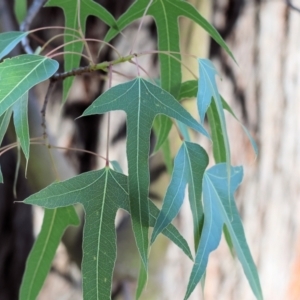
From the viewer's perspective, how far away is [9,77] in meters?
0.34

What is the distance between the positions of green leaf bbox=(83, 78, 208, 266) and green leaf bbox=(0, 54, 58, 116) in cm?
5

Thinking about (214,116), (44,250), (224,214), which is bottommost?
(44,250)

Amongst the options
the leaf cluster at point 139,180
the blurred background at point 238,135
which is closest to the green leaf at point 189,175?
the leaf cluster at point 139,180

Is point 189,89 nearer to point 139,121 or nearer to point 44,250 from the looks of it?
point 139,121

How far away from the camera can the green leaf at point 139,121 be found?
1.15 ft

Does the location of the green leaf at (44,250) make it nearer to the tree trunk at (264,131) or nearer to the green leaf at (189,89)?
the green leaf at (189,89)

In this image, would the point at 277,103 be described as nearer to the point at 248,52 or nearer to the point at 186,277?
the point at 248,52

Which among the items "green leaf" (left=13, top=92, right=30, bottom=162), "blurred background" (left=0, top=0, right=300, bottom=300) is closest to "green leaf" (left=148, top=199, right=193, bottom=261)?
"green leaf" (left=13, top=92, right=30, bottom=162)

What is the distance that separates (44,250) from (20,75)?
0.26 metres

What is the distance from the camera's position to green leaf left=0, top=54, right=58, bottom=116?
32 centimetres

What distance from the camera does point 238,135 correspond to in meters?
0.84

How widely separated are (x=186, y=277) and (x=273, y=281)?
0.21 m

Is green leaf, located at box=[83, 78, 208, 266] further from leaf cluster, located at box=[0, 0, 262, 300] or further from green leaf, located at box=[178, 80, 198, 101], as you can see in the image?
green leaf, located at box=[178, 80, 198, 101]

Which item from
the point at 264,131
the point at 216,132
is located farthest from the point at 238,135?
the point at 216,132
